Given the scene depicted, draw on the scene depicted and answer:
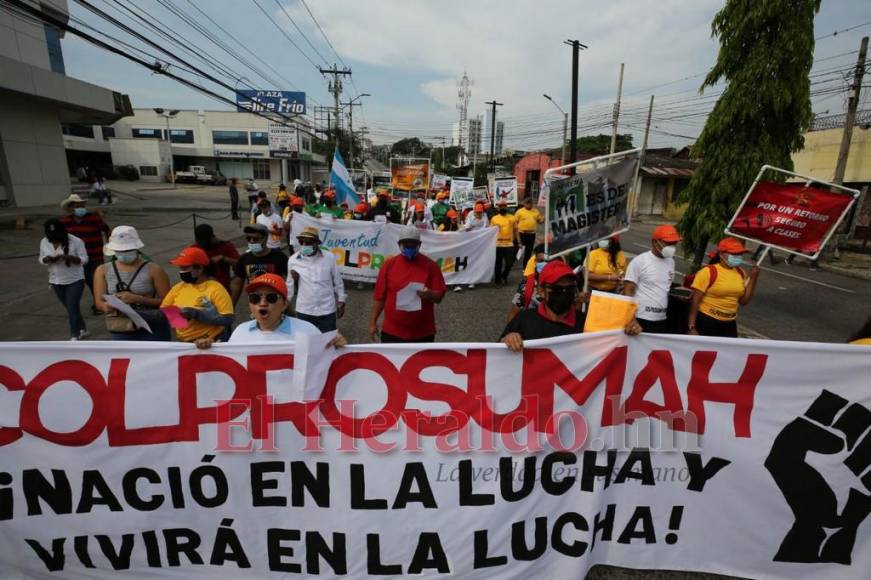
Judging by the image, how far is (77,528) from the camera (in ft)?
7.55

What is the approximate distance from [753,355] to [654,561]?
1239 millimetres

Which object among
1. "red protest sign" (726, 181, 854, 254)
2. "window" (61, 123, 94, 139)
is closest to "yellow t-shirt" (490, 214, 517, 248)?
"red protest sign" (726, 181, 854, 254)

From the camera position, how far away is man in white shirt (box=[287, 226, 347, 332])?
4281mm

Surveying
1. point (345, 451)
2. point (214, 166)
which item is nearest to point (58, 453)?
point (345, 451)

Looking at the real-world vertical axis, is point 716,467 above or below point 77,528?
above

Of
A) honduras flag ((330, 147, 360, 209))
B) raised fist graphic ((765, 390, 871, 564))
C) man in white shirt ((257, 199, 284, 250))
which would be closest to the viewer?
raised fist graphic ((765, 390, 871, 564))

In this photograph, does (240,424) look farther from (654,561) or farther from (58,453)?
(654,561)

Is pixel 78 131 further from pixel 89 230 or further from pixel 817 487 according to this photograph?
pixel 817 487

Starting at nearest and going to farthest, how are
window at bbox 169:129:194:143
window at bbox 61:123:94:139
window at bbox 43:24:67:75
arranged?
Result: window at bbox 43:24:67:75
window at bbox 61:123:94:139
window at bbox 169:129:194:143

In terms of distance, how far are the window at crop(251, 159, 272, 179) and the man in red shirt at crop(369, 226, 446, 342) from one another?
6464 cm

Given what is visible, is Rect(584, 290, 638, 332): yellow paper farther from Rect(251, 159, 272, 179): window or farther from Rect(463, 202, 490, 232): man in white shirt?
Rect(251, 159, 272, 179): window

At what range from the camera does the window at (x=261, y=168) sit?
6191cm

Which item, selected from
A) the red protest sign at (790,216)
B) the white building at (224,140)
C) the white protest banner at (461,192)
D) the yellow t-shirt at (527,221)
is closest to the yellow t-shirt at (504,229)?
the yellow t-shirt at (527,221)

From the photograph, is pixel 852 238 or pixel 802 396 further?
pixel 852 238
